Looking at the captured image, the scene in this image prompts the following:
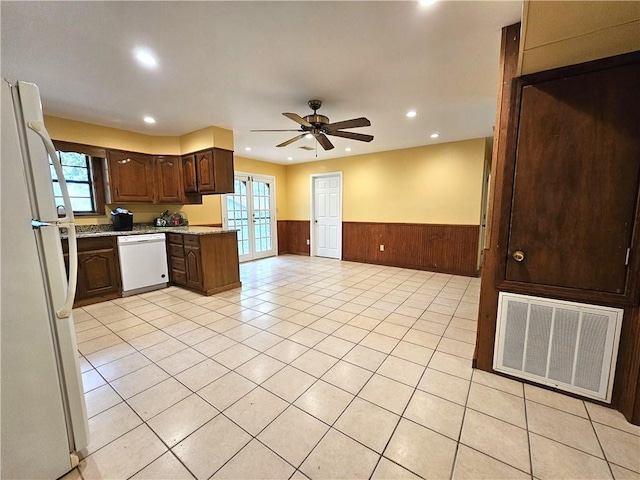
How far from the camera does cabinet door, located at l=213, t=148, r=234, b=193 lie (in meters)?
3.93

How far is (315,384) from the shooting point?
187 centimetres

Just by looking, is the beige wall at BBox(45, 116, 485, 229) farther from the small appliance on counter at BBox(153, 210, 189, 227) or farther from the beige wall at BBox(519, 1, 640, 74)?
the beige wall at BBox(519, 1, 640, 74)

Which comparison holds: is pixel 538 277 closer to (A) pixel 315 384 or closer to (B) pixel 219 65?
(A) pixel 315 384

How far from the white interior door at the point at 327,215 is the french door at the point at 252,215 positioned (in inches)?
43.9

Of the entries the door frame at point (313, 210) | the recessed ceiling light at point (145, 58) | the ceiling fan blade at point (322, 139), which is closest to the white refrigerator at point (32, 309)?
the recessed ceiling light at point (145, 58)

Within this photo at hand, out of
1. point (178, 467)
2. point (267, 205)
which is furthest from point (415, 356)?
point (267, 205)

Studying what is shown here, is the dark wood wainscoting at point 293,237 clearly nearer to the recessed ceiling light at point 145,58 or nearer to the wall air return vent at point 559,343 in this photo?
the recessed ceiling light at point 145,58

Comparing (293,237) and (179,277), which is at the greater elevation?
(293,237)

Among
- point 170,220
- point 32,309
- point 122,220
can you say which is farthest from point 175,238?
point 32,309

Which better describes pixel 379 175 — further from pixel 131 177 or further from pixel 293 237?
pixel 131 177

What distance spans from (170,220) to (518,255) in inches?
189

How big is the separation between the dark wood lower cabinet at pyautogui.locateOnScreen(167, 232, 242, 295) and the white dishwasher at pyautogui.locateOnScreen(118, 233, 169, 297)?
0.52 feet

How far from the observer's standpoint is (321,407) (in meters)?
1.66

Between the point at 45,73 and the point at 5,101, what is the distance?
6.35 ft
